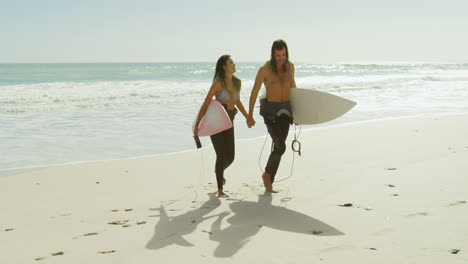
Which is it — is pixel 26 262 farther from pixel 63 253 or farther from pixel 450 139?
pixel 450 139

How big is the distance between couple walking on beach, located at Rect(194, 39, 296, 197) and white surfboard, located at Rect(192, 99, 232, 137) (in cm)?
5

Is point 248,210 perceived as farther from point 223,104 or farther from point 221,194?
point 223,104

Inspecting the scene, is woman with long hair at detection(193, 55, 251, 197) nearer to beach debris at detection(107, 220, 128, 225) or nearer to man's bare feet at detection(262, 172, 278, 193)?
man's bare feet at detection(262, 172, 278, 193)

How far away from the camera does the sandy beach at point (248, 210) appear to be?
2.80 meters

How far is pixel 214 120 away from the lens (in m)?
4.30

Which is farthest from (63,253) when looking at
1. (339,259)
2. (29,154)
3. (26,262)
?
(29,154)

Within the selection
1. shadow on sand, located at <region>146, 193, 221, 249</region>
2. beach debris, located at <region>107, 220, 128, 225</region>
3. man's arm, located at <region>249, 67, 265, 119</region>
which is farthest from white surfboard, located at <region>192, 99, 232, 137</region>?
beach debris, located at <region>107, 220, 128, 225</region>

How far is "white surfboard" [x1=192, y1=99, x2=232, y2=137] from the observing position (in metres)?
4.28

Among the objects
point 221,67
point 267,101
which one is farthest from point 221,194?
point 221,67

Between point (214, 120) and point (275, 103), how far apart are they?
2.12 feet

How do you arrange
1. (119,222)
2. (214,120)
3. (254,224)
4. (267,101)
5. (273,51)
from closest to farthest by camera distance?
(254,224) < (119,222) < (273,51) < (214,120) < (267,101)

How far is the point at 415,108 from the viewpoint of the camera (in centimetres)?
1161

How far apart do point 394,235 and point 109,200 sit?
272cm

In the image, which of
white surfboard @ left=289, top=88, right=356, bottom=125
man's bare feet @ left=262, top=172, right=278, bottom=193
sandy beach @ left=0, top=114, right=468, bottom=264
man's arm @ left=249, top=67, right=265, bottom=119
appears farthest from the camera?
white surfboard @ left=289, top=88, right=356, bottom=125
